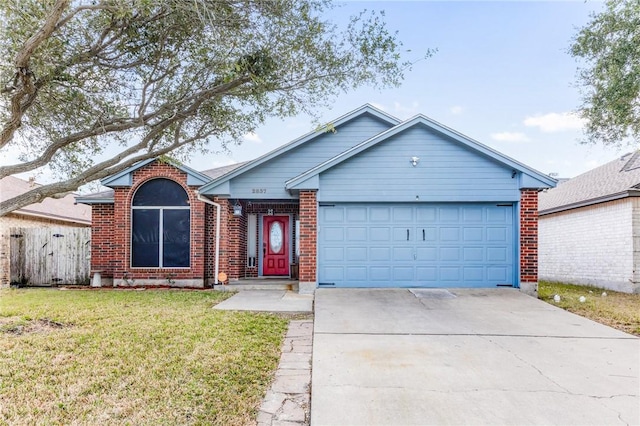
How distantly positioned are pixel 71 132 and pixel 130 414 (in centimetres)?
715

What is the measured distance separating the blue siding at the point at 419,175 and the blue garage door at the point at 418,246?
0.37 m

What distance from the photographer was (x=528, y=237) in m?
9.76

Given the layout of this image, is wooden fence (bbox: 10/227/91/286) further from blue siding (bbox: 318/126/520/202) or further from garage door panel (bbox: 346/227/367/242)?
garage door panel (bbox: 346/227/367/242)

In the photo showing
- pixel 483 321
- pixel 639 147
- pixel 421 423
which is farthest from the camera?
pixel 639 147

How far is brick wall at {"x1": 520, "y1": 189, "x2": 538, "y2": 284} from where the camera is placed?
382 inches

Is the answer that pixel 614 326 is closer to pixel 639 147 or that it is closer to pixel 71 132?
pixel 639 147

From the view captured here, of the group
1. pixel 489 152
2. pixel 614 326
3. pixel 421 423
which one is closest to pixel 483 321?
pixel 614 326

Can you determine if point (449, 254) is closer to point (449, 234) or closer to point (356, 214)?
point (449, 234)

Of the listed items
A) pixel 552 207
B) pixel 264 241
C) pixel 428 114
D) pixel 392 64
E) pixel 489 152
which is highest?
pixel 392 64

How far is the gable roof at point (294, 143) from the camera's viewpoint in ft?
34.8

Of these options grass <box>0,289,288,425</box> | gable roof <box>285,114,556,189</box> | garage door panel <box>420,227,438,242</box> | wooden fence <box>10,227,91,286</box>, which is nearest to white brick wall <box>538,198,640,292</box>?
gable roof <box>285,114,556,189</box>

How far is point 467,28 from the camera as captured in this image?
1096cm

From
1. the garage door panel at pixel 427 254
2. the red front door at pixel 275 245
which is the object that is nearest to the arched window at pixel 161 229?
the red front door at pixel 275 245

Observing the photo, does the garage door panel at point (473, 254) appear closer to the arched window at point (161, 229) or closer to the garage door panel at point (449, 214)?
the garage door panel at point (449, 214)
